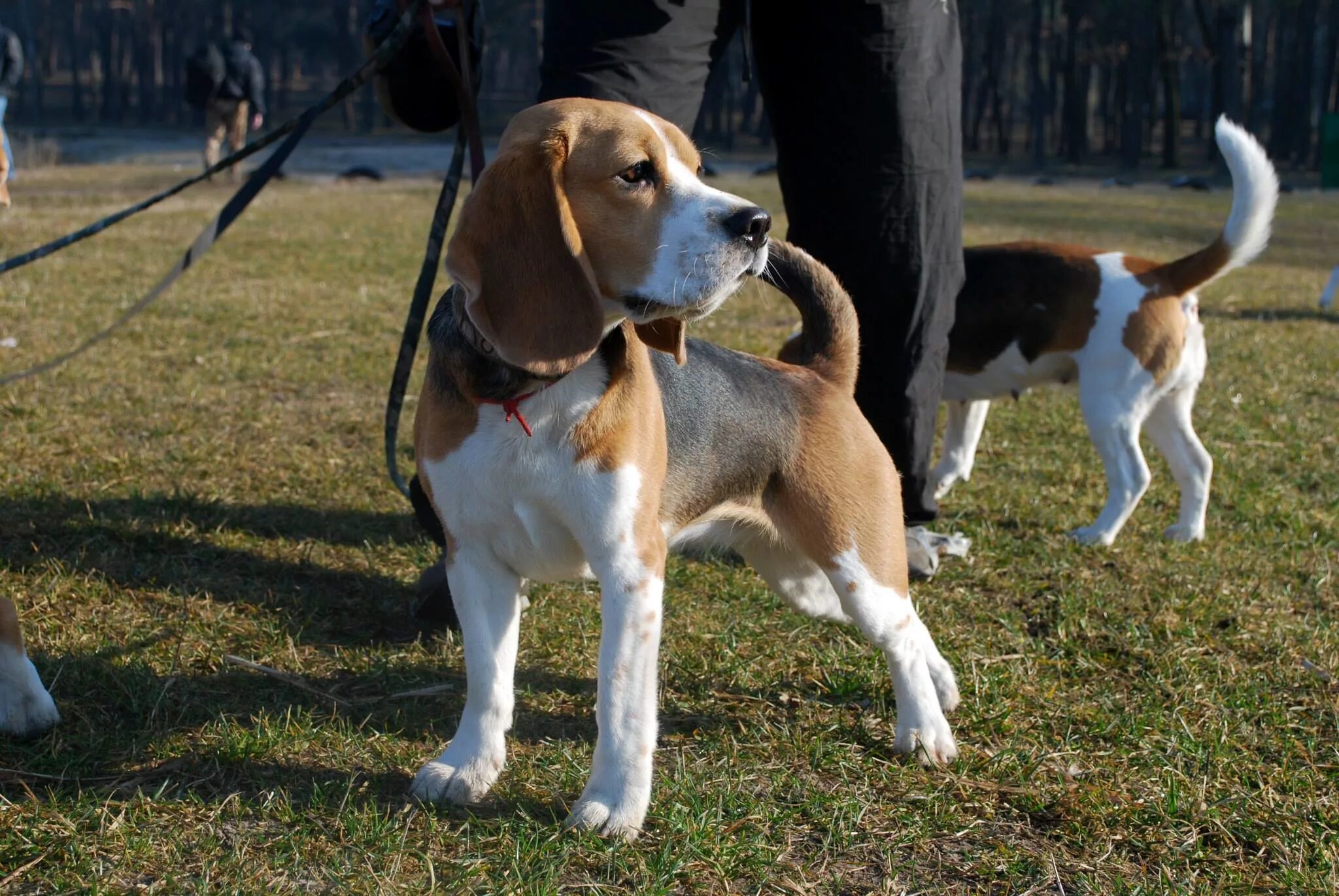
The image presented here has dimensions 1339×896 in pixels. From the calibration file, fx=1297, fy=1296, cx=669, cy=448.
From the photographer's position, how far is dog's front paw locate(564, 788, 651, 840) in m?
2.54

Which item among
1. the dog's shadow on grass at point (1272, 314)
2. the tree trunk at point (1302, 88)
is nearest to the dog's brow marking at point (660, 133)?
the dog's shadow on grass at point (1272, 314)

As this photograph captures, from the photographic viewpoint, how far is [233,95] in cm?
2130

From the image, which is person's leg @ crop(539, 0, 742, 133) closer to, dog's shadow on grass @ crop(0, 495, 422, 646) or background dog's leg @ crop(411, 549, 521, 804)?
background dog's leg @ crop(411, 549, 521, 804)

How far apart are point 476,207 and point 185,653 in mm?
1642

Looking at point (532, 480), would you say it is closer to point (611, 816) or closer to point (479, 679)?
point (479, 679)

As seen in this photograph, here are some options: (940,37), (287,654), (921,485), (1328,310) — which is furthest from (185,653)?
(1328,310)

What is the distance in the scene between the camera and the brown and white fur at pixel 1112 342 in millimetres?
4816

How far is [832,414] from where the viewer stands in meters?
3.02

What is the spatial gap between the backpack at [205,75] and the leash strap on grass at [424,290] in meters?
19.8

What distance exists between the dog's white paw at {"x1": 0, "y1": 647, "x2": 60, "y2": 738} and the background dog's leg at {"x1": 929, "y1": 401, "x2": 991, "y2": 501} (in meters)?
3.37

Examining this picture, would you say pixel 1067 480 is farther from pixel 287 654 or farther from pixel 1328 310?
pixel 1328 310

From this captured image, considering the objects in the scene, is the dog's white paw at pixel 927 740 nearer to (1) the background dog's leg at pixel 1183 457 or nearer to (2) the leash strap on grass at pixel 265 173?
(2) the leash strap on grass at pixel 265 173

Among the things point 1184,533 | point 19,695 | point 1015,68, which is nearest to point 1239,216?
point 1184,533

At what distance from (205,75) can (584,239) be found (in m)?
22.4
